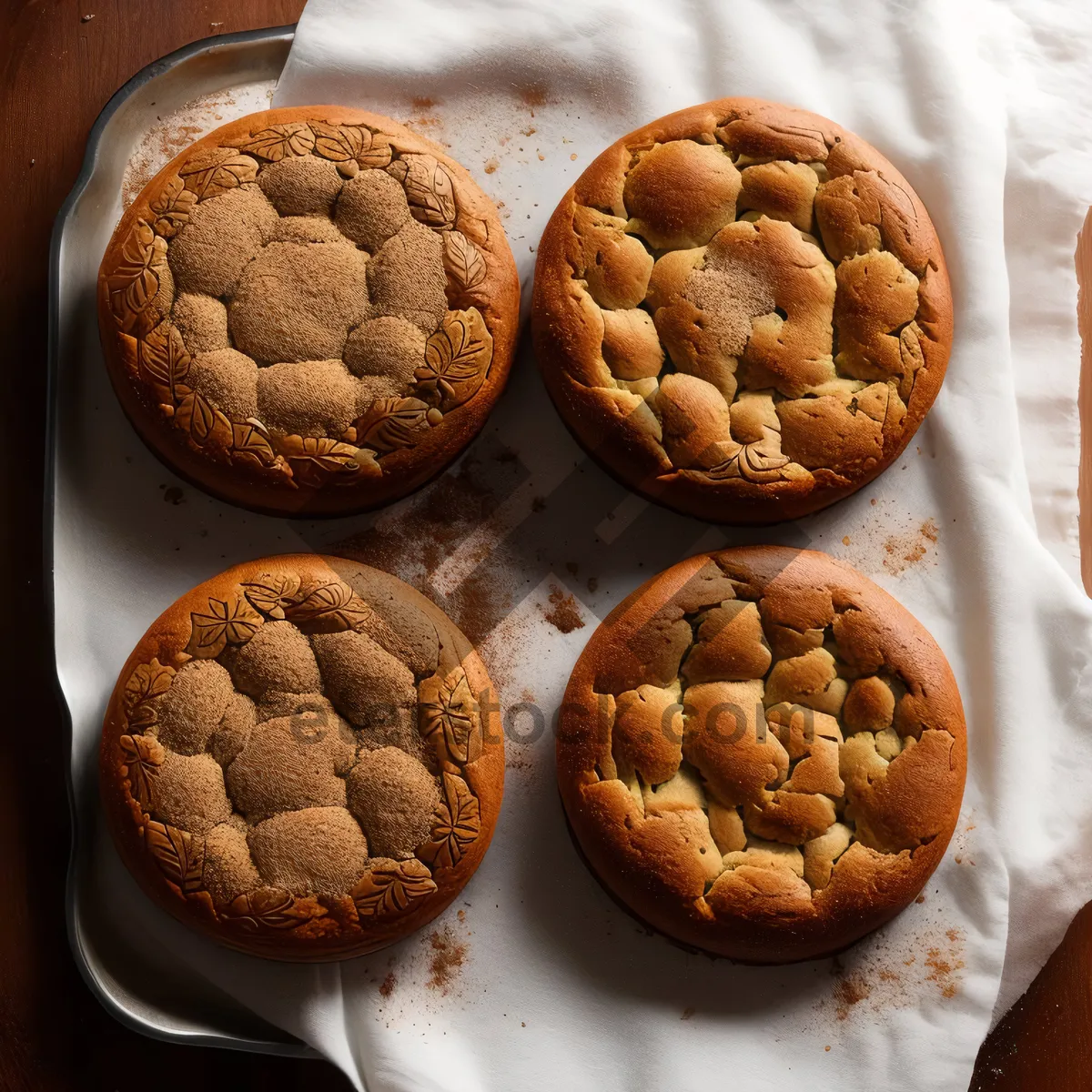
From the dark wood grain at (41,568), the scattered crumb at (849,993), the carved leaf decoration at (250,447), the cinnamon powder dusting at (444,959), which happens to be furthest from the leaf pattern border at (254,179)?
the scattered crumb at (849,993)

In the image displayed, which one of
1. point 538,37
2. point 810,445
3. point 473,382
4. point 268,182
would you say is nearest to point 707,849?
point 810,445

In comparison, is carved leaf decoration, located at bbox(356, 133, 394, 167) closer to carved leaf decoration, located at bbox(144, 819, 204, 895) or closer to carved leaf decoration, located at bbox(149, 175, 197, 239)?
carved leaf decoration, located at bbox(149, 175, 197, 239)

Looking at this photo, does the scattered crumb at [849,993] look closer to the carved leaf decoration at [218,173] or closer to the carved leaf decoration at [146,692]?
the carved leaf decoration at [146,692]

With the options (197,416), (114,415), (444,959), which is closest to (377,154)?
(197,416)

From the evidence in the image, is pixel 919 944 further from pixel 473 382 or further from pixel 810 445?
pixel 473 382

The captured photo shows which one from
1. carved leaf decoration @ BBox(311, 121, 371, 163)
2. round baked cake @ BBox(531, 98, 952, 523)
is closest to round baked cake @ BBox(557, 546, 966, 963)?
round baked cake @ BBox(531, 98, 952, 523)
